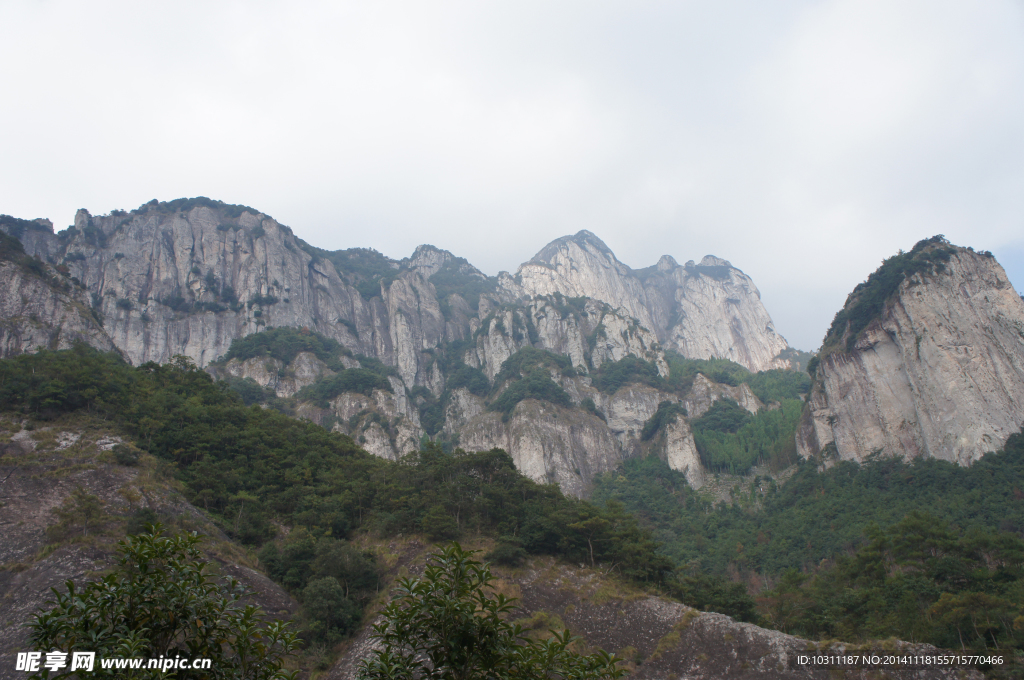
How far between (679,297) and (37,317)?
170m

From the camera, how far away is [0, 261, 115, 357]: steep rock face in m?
49.2

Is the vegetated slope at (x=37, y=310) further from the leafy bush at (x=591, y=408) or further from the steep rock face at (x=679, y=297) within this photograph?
the steep rock face at (x=679, y=297)

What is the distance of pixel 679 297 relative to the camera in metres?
189

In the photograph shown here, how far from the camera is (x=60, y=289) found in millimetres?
55812

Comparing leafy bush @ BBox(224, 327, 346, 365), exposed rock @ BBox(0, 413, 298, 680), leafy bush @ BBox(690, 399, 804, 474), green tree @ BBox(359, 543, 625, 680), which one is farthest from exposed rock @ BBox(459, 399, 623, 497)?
green tree @ BBox(359, 543, 625, 680)

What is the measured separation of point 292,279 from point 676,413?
74156mm

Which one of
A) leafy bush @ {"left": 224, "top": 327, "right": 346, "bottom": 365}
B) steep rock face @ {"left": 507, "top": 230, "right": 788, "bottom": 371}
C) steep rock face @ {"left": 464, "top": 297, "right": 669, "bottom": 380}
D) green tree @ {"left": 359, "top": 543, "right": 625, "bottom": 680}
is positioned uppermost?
steep rock face @ {"left": 507, "top": 230, "right": 788, "bottom": 371}

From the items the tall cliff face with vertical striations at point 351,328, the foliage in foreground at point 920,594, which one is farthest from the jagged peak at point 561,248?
the foliage in foreground at point 920,594

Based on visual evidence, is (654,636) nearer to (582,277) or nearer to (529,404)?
(529,404)

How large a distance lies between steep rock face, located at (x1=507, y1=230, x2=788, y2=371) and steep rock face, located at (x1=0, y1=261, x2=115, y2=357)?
11571 centimetres

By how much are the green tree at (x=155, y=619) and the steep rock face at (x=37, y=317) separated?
53762 millimetres

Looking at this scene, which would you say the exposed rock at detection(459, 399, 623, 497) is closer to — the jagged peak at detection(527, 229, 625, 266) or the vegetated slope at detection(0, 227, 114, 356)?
the vegetated slope at detection(0, 227, 114, 356)

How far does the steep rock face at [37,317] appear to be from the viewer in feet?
161

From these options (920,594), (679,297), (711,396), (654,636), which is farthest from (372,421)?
(679,297)
